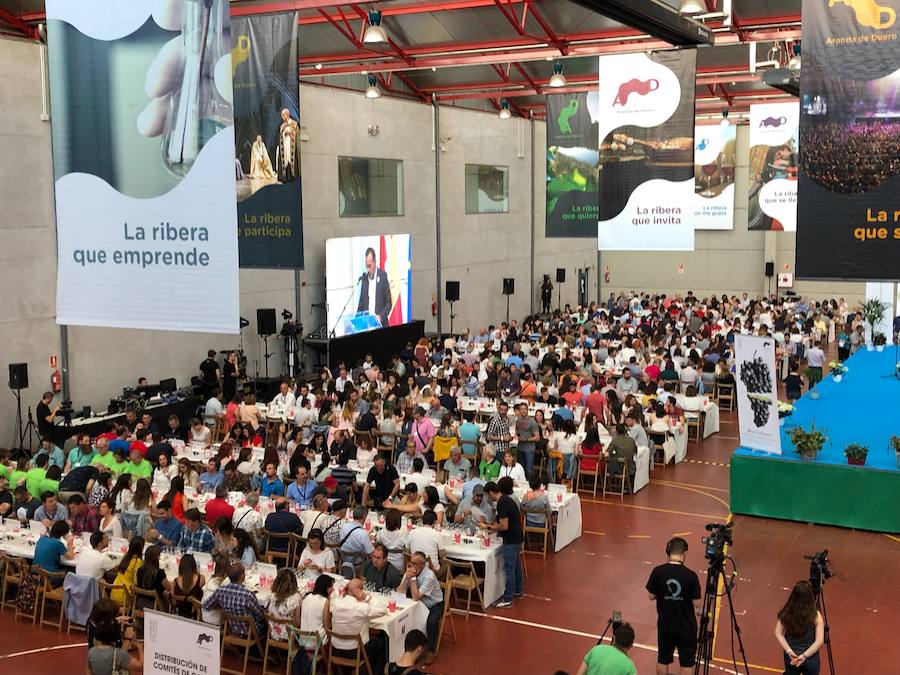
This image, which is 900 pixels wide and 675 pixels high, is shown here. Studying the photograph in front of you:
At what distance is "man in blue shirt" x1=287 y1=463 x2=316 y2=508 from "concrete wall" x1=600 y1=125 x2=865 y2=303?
98.0ft

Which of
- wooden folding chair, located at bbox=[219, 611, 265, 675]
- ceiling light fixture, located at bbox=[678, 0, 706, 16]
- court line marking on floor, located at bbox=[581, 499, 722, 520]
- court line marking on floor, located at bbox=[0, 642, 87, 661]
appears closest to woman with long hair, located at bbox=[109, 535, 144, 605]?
court line marking on floor, located at bbox=[0, 642, 87, 661]

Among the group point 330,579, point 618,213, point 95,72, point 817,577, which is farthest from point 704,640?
point 618,213

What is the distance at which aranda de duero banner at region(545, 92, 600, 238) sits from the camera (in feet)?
64.3

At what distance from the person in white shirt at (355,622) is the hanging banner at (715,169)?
24.7m

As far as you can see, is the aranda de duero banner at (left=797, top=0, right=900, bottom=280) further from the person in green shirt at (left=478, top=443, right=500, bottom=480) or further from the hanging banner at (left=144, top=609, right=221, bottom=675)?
the person in green shirt at (left=478, top=443, right=500, bottom=480)

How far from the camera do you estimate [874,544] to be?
40.0 ft

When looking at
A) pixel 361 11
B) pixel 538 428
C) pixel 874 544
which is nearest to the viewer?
pixel 874 544

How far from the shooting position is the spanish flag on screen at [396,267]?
2578 cm

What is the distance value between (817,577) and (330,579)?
13.4 ft

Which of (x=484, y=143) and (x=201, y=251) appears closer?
(x=201, y=251)

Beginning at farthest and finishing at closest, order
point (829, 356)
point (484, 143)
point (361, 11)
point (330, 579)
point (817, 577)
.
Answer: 1. point (484, 143)
2. point (829, 356)
3. point (361, 11)
4. point (330, 579)
5. point (817, 577)

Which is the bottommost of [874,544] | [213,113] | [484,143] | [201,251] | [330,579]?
[874,544]

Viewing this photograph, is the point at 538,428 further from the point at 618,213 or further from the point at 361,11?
the point at 361,11

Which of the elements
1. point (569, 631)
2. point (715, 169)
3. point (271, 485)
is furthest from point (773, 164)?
point (569, 631)
